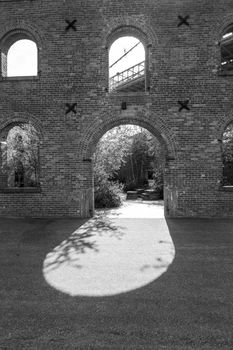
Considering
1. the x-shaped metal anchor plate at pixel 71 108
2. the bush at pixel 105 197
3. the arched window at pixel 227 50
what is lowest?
the bush at pixel 105 197

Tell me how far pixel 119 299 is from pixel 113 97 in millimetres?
7081

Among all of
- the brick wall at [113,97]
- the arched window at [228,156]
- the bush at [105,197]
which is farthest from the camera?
the arched window at [228,156]

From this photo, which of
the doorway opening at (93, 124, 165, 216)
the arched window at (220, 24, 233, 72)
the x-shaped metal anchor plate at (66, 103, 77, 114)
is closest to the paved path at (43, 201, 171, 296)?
the doorway opening at (93, 124, 165, 216)

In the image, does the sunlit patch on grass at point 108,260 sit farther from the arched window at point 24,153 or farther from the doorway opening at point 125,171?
the arched window at point 24,153

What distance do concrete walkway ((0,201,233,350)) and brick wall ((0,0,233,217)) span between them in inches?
111

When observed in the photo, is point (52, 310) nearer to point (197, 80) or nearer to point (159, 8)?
point (197, 80)

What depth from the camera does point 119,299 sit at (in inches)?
142

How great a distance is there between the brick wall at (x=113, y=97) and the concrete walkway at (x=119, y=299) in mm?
2811

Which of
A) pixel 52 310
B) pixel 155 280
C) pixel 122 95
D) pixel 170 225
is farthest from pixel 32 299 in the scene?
pixel 122 95

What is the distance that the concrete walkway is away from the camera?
276 cm

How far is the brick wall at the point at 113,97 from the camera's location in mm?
9070

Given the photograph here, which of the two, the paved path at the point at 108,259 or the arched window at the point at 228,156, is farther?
the arched window at the point at 228,156

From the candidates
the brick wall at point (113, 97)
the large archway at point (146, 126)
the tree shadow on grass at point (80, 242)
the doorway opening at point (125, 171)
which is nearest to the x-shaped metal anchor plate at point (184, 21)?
the brick wall at point (113, 97)

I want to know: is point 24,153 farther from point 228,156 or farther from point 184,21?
point 228,156
